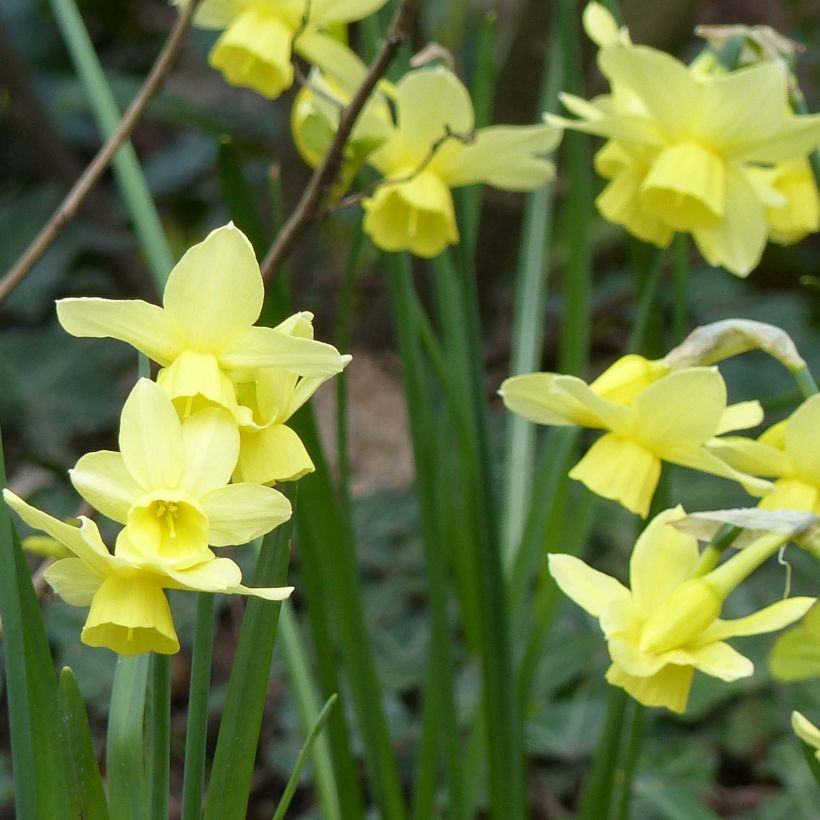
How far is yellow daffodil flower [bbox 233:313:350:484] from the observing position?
0.49 meters

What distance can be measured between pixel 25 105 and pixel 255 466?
189 cm

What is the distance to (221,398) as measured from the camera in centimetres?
49

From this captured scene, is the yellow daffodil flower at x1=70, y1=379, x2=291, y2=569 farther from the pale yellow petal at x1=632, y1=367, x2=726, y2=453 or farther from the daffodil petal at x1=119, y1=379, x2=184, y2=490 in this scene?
the pale yellow petal at x1=632, y1=367, x2=726, y2=453

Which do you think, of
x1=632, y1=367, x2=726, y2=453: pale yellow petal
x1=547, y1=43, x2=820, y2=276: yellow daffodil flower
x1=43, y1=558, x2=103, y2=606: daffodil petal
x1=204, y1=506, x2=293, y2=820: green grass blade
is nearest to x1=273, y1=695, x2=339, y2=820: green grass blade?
x1=204, y1=506, x2=293, y2=820: green grass blade

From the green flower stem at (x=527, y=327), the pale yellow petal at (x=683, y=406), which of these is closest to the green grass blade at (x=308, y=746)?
the pale yellow petal at (x=683, y=406)

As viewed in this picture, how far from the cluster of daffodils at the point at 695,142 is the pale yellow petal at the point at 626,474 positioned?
10.1 inches

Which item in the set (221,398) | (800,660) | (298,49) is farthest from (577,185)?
(221,398)

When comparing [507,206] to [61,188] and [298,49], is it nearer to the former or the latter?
[61,188]

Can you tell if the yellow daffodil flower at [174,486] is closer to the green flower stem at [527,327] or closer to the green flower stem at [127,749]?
the green flower stem at [127,749]

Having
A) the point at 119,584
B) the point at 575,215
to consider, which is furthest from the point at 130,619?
the point at 575,215

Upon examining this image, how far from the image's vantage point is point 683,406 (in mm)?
590

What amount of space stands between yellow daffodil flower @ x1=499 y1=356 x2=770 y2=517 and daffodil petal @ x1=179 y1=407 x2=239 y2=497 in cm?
19

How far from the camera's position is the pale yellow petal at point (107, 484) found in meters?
0.46

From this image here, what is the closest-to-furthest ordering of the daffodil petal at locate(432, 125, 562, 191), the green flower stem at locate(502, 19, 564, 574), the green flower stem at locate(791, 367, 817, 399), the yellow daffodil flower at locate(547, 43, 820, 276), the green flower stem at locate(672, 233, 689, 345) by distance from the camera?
the green flower stem at locate(791, 367, 817, 399), the yellow daffodil flower at locate(547, 43, 820, 276), the daffodil petal at locate(432, 125, 562, 191), the green flower stem at locate(672, 233, 689, 345), the green flower stem at locate(502, 19, 564, 574)
